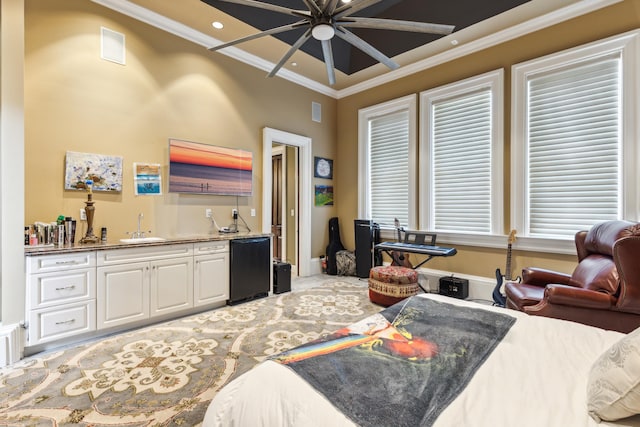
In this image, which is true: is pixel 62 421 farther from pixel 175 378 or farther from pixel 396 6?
pixel 396 6

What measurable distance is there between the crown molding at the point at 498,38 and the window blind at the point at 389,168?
2.11 feet

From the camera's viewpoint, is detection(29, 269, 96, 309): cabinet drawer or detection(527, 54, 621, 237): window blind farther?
detection(527, 54, 621, 237): window blind

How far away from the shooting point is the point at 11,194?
259 cm

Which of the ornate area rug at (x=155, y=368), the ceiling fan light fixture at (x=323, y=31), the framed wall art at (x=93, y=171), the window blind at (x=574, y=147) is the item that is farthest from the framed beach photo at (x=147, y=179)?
the window blind at (x=574, y=147)

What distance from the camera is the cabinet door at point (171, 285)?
3.35m

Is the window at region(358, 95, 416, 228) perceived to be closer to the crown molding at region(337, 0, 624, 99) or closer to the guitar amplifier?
the crown molding at region(337, 0, 624, 99)

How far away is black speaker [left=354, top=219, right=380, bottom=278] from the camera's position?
541 centimetres

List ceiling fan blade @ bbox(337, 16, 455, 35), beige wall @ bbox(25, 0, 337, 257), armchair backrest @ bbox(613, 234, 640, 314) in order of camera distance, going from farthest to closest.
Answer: beige wall @ bbox(25, 0, 337, 257) → ceiling fan blade @ bbox(337, 16, 455, 35) → armchair backrest @ bbox(613, 234, 640, 314)

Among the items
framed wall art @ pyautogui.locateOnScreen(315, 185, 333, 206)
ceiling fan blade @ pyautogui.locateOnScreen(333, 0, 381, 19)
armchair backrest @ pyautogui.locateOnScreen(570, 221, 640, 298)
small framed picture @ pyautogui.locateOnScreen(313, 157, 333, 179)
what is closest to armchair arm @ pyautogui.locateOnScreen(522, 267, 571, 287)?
armchair backrest @ pyautogui.locateOnScreen(570, 221, 640, 298)

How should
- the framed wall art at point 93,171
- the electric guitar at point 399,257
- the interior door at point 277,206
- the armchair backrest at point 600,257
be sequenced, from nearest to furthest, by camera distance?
the armchair backrest at point 600,257
the framed wall art at point 93,171
the electric guitar at point 399,257
the interior door at point 277,206

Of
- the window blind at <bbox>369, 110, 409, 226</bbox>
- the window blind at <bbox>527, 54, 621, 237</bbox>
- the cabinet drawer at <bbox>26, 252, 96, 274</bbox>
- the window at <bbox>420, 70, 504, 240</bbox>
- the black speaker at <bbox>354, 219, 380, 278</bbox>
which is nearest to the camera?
the cabinet drawer at <bbox>26, 252, 96, 274</bbox>

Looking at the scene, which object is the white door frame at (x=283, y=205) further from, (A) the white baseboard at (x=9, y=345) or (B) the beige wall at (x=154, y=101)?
(A) the white baseboard at (x=9, y=345)

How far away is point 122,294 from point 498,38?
5488mm

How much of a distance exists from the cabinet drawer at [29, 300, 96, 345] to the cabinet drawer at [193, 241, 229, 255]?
3.59 feet
